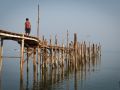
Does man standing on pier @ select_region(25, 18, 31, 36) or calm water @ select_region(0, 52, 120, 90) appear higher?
man standing on pier @ select_region(25, 18, 31, 36)

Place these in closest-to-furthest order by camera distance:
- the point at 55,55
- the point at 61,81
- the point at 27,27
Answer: the point at 27,27 < the point at 61,81 < the point at 55,55

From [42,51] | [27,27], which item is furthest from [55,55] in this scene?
[27,27]

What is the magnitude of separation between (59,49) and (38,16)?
457 inches

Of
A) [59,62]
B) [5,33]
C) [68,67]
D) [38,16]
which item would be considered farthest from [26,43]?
[68,67]

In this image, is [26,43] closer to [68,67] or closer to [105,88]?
[105,88]

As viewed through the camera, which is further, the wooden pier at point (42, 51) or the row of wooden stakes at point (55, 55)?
the row of wooden stakes at point (55, 55)

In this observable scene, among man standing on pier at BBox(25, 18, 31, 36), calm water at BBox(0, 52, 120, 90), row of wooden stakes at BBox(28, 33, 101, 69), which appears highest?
man standing on pier at BBox(25, 18, 31, 36)

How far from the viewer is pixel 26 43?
1152 inches

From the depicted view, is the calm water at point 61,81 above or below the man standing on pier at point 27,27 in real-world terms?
below

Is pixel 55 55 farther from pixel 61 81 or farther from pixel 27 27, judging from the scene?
pixel 27 27

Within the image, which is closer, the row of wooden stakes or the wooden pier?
the wooden pier

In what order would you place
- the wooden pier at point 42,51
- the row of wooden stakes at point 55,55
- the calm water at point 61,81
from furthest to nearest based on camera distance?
the row of wooden stakes at point 55,55
the calm water at point 61,81
the wooden pier at point 42,51

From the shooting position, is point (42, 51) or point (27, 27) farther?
point (42, 51)

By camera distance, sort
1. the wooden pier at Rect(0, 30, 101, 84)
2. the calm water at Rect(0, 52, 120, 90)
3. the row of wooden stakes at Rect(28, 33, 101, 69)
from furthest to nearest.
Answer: the row of wooden stakes at Rect(28, 33, 101, 69), the calm water at Rect(0, 52, 120, 90), the wooden pier at Rect(0, 30, 101, 84)
